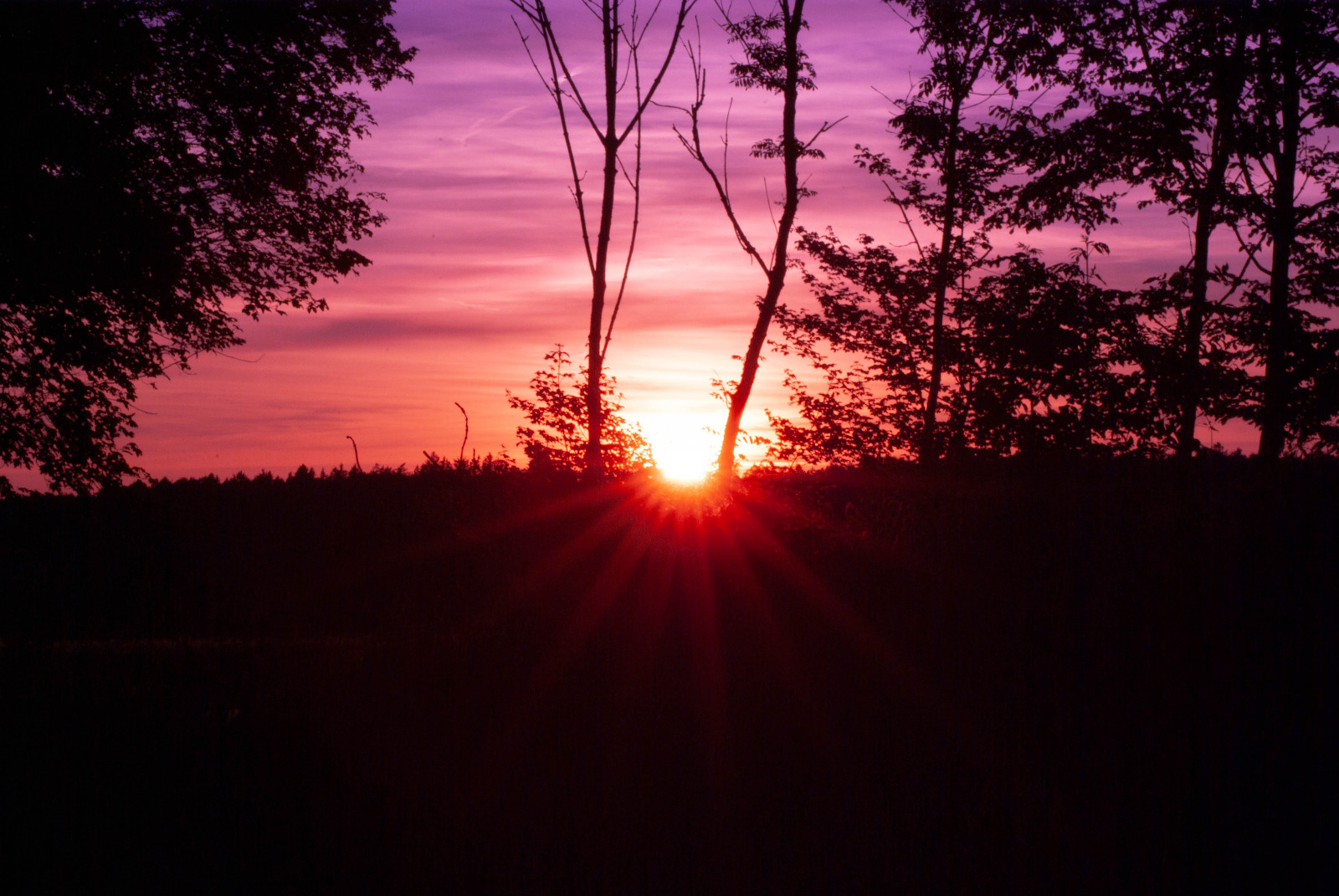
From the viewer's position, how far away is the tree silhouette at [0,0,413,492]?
46.0 feet

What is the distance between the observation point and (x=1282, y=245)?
685 inches

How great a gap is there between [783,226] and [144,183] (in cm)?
1284

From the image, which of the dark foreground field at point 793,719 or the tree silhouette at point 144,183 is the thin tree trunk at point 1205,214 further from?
the tree silhouette at point 144,183

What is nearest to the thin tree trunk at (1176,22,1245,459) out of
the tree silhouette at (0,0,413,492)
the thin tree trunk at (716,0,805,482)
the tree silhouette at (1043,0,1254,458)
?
the tree silhouette at (1043,0,1254,458)

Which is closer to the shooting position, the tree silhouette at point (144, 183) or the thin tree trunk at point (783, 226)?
the tree silhouette at point (144, 183)

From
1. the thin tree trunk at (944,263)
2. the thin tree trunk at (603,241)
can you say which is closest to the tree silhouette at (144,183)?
the thin tree trunk at (603,241)

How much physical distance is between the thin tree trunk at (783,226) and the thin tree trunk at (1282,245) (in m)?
9.27

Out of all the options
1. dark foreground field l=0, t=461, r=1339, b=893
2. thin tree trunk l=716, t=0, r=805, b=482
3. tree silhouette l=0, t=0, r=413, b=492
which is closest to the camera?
dark foreground field l=0, t=461, r=1339, b=893

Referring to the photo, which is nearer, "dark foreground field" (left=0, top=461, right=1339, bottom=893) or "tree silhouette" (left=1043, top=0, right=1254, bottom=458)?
Result: "dark foreground field" (left=0, top=461, right=1339, bottom=893)

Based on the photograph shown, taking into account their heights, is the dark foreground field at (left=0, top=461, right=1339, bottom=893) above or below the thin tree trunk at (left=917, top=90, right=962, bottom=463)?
below

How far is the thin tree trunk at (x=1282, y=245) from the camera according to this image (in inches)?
652

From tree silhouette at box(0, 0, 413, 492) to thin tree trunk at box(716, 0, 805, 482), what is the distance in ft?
28.0

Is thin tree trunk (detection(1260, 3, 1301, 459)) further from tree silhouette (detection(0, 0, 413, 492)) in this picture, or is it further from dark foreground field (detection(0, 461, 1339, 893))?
tree silhouette (detection(0, 0, 413, 492))

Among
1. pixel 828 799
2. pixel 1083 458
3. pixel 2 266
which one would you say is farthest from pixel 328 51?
pixel 828 799
